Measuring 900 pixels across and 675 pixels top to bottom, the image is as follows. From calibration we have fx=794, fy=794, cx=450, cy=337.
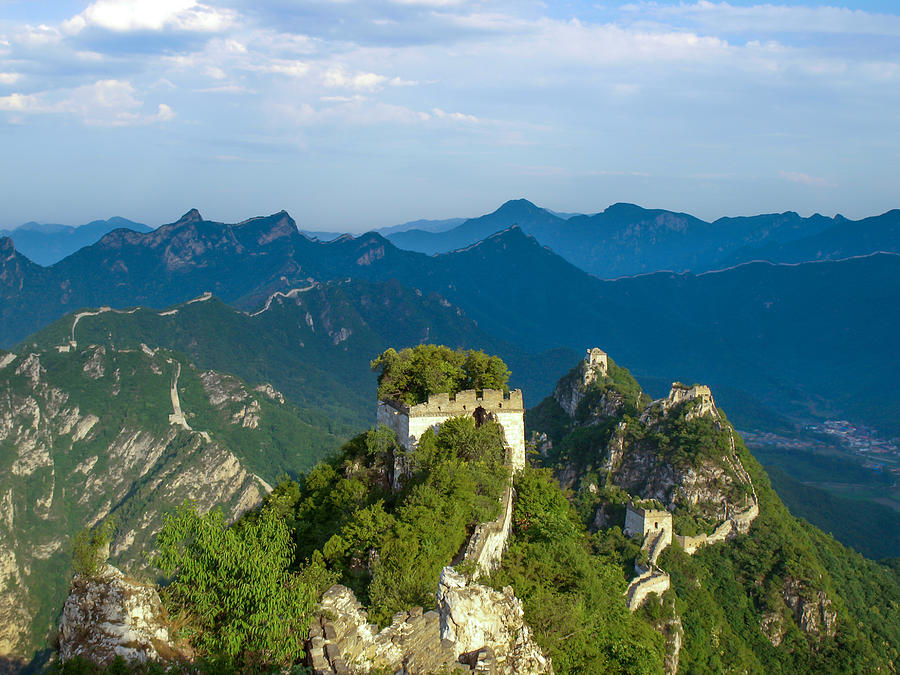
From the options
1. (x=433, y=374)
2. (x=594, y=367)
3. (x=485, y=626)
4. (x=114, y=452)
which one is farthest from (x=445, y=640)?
(x=114, y=452)

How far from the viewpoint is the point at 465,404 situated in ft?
105

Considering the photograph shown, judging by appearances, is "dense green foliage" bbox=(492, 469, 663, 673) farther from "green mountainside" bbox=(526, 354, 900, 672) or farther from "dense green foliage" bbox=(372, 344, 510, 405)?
"green mountainside" bbox=(526, 354, 900, 672)

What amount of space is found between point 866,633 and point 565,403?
5113 cm

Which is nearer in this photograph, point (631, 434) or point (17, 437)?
point (631, 434)

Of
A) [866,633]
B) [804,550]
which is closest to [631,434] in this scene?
[804,550]

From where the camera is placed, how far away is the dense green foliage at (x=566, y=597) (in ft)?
67.4

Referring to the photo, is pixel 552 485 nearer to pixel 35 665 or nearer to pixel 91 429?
pixel 35 665

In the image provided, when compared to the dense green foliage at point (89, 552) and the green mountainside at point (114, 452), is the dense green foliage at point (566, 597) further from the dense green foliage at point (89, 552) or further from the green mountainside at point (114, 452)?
the green mountainside at point (114, 452)

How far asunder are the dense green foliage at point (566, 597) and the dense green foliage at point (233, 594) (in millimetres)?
5713

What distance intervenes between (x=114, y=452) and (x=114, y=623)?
144 meters

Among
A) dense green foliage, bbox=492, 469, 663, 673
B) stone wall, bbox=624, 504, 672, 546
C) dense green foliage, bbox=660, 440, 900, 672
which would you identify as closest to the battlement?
dense green foliage, bbox=492, 469, 663, 673

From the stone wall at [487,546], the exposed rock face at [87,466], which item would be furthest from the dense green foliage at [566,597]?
the exposed rock face at [87,466]

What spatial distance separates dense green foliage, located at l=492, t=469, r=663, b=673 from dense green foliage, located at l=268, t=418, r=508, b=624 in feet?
5.33

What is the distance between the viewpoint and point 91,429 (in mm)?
153250
